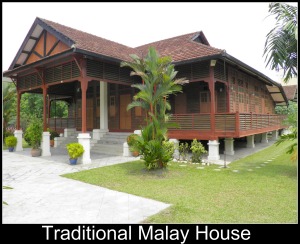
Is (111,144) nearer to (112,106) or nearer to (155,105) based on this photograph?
(112,106)

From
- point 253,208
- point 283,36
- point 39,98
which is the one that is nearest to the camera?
point 253,208

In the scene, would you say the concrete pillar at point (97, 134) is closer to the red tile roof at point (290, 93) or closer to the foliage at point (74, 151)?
the foliage at point (74, 151)

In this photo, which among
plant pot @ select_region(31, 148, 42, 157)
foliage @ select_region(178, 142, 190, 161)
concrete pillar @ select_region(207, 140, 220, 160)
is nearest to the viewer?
concrete pillar @ select_region(207, 140, 220, 160)

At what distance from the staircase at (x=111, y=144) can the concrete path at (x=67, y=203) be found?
5.26m

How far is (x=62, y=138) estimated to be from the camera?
647 inches

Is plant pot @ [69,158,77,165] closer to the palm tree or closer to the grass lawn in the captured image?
the grass lawn

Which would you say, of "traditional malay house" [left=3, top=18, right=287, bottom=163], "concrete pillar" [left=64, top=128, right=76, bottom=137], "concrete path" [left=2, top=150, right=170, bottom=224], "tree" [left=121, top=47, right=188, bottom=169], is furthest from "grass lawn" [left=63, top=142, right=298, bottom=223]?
"concrete pillar" [left=64, top=128, right=76, bottom=137]

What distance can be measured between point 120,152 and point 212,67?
604 centimetres

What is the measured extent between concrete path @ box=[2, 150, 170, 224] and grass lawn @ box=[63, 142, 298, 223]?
38cm

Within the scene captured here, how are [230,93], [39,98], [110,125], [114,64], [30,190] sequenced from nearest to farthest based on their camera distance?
[30,190], [114,64], [230,93], [110,125], [39,98]

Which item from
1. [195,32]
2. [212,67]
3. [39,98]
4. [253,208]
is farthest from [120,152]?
[39,98]

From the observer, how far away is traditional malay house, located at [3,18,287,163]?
10.6 m

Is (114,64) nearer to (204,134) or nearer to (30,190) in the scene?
(204,134)

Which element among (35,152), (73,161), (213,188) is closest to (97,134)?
(35,152)
